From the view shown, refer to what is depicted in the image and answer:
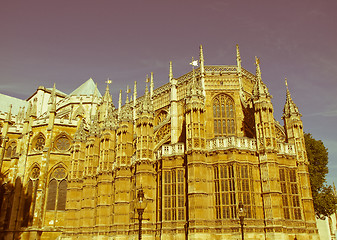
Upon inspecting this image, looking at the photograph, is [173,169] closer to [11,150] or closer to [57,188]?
[57,188]

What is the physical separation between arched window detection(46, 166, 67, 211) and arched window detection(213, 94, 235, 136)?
2267 centimetres

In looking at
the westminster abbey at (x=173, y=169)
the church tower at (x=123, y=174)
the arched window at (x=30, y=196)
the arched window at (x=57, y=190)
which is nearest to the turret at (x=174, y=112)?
Result: the westminster abbey at (x=173, y=169)

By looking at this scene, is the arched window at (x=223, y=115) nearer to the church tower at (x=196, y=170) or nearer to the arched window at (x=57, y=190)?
the church tower at (x=196, y=170)

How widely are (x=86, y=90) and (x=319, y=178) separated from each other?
40.7 m

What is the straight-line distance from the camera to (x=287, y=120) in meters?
31.5

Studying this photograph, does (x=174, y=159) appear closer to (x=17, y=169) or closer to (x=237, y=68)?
(x=237, y=68)

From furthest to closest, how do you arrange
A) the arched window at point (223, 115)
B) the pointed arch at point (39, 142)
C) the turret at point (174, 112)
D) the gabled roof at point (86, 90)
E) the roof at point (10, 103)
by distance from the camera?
the roof at point (10, 103)
the gabled roof at point (86, 90)
the pointed arch at point (39, 142)
the turret at point (174, 112)
the arched window at point (223, 115)

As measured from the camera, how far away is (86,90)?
2312 inches

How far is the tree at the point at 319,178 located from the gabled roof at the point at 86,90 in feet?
117

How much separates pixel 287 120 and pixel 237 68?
7.27m

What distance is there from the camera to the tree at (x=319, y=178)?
34031 millimetres

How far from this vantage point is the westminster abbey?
2497 centimetres

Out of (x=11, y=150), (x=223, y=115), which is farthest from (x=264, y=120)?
(x=11, y=150)

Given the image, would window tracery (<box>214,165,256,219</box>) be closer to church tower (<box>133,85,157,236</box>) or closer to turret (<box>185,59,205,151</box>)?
turret (<box>185,59,205,151</box>)
